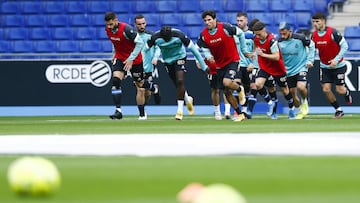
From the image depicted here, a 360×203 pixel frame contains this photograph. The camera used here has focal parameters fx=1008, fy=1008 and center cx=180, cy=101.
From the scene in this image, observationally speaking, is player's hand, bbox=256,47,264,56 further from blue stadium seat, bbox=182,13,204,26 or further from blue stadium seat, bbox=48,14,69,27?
blue stadium seat, bbox=48,14,69,27

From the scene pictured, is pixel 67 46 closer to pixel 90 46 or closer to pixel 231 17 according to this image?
pixel 90 46

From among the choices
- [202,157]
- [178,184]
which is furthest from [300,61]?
[178,184]

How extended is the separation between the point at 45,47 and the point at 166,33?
8495 millimetres

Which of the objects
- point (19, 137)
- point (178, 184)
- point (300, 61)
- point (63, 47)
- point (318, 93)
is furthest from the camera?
point (63, 47)

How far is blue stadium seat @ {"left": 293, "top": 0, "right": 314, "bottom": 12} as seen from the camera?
27.0m

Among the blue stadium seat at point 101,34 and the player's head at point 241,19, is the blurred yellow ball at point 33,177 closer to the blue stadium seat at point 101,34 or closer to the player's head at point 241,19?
the player's head at point 241,19

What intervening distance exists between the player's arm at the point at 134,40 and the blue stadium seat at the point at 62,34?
8178mm

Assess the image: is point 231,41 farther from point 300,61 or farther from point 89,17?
point 89,17

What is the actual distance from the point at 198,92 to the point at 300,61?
425cm

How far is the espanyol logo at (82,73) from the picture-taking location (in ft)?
79.8

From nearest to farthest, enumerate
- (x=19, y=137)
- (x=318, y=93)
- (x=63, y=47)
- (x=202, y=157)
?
(x=202, y=157)
(x=19, y=137)
(x=318, y=93)
(x=63, y=47)

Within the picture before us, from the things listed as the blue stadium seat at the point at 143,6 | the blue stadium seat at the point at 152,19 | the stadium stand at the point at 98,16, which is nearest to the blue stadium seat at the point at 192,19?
the stadium stand at the point at 98,16

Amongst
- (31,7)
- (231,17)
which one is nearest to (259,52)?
(231,17)

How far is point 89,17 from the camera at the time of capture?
28.1 m
